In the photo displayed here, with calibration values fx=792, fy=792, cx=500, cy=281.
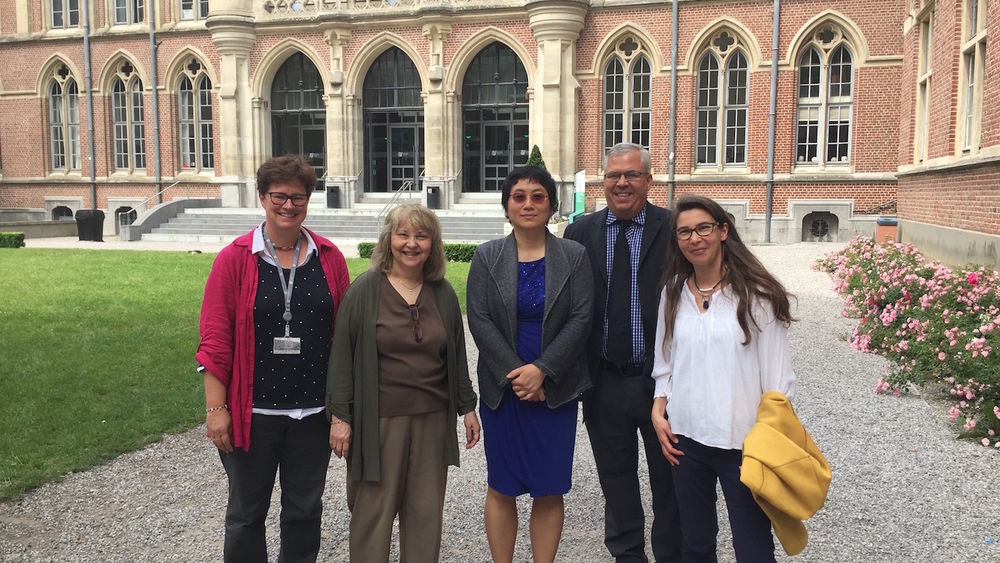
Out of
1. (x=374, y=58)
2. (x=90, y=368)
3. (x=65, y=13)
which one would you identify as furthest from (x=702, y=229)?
(x=65, y=13)

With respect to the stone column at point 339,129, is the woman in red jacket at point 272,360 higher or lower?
lower

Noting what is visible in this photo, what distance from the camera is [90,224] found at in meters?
22.5

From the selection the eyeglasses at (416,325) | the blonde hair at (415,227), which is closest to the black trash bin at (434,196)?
the blonde hair at (415,227)

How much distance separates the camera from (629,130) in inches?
842

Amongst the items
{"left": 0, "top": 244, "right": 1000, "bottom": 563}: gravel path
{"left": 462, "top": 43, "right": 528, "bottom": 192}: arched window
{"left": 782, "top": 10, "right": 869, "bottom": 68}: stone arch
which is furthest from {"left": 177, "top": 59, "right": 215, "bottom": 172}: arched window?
{"left": 0, "top": 244, "right": 1000, "bottom": 563}: gravel path

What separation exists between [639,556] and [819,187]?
60.0 feet

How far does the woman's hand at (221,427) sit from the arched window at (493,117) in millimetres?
19905

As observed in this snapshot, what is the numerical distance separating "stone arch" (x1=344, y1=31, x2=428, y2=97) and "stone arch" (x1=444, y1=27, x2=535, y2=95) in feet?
2.68

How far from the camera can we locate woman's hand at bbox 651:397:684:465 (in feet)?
9.89

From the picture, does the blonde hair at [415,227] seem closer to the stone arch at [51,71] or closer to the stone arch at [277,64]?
the stone arch at [277,64]

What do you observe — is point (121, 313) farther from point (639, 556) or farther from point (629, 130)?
point (629, 130)

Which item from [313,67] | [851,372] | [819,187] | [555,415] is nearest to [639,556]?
[555,415]

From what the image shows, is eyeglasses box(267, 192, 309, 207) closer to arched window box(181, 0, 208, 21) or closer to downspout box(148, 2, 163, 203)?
downspout box(148, 2, 163, 203)

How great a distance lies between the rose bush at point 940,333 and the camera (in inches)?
224
